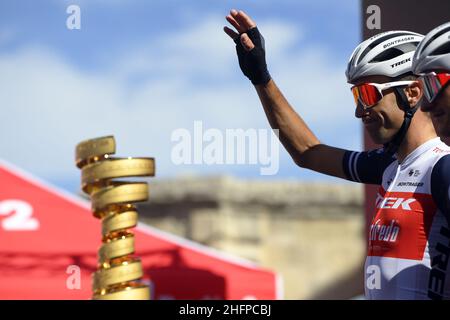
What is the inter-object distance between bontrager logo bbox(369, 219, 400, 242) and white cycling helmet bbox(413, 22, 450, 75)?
0.61 meters

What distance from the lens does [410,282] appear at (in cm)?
367

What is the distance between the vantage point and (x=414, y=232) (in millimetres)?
3662

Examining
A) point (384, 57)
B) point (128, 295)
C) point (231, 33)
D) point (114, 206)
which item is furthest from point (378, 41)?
point (128, 295)

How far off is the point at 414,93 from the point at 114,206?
160 cm

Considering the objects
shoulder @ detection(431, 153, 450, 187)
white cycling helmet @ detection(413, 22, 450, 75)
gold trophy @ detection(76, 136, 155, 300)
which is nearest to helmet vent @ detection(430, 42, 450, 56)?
white cycling helmet @ detection(413, 22, 450, 75)

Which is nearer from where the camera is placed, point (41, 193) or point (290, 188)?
point (41, 193)

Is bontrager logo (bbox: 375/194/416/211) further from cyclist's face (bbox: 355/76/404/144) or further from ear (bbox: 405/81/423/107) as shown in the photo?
ear (bbox: 405/81/423/107)

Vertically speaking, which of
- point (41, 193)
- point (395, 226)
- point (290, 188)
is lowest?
point (395, 226)

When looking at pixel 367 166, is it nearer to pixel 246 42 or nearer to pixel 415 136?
pixel 415 136

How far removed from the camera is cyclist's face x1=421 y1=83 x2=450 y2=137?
3395mm

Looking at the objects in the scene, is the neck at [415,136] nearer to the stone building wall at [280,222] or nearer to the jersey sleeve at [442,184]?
the jersey sleeve at [442,184]
